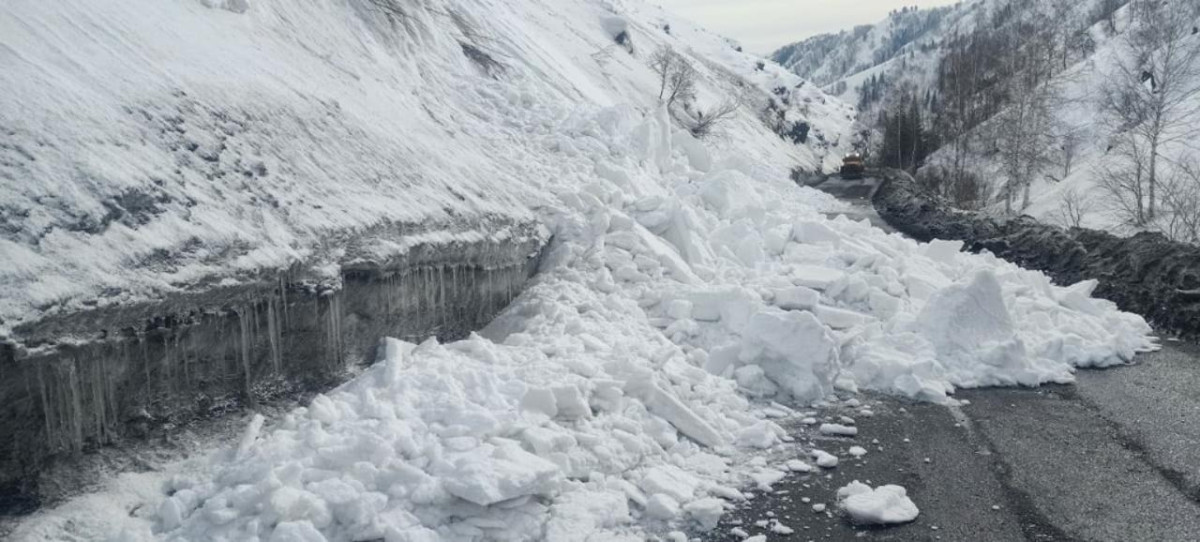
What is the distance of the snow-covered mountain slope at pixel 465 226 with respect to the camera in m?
5.36

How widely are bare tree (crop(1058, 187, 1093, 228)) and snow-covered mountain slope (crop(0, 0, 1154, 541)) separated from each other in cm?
1188

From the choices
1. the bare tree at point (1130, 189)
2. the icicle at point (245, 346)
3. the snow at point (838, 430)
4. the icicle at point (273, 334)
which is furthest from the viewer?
the bare tree at point (1130, 189)

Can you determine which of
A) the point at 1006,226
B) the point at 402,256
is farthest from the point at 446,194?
the point at 1006,226

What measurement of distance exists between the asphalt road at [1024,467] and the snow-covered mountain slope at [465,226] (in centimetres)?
38

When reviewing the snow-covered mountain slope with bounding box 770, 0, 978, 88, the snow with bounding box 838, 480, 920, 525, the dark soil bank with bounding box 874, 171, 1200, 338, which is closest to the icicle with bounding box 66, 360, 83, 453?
the snow with bounding box 838, 480, 920, 525

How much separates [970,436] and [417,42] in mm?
Result: 11287

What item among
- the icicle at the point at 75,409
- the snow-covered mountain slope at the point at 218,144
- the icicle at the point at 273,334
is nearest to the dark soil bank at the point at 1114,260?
the snow-covered mountain slope at the point at 218,144

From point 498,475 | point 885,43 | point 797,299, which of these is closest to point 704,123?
point 797,299

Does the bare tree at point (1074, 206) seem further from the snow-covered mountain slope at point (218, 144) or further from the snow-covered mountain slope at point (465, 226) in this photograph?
the snow-covered mountain slope at point (218, 144)

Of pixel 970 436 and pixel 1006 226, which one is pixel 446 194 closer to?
pixel 970 436

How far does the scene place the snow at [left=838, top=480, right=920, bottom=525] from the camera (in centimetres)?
580

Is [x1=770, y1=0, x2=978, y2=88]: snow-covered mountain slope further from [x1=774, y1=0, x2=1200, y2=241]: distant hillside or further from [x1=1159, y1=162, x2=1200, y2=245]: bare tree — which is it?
[x1=1159, y1=162, x2=1200, y2=245]: bare tree

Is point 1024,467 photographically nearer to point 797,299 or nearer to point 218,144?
point 797,299

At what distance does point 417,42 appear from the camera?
46.3 feet
